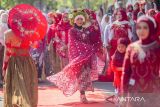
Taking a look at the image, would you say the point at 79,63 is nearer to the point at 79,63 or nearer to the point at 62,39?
the point at 79,63

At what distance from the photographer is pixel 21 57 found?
23.0ft

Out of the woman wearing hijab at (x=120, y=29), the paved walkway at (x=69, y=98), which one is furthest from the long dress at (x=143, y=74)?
the woman wearing hijab at (x=120, y=29)

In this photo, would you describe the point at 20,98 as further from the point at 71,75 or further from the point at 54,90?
the point at 54,90

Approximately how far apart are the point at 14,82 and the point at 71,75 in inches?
76.3

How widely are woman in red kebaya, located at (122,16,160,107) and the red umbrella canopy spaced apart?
2564 millimetres

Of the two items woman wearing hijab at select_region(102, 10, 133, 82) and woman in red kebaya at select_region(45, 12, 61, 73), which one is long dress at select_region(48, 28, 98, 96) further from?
woman in red kebaya at select_region(45, 12, 61, 73)

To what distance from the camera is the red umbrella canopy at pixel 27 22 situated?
6.95 meters

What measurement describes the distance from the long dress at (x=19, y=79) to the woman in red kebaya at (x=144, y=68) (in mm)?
2529

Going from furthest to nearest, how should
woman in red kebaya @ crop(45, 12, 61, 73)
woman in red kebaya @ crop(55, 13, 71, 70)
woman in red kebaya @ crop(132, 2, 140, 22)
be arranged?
1. woman in red kebaya @ crop(132, 2, 140, 22)
2. woman in red kebaya @ crop(45, 12, 61, 73)
3. woman in red kebaya @ crop(55, 13, 71, 70)

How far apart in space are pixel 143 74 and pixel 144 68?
0.06m

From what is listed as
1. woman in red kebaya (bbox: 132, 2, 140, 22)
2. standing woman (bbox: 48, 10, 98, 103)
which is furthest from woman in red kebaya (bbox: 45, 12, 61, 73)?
standing woman (bbox: 48, 10, 98, 103)

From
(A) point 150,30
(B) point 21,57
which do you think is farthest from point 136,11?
(A) point 150,30

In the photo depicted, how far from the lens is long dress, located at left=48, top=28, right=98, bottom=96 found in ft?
28.5

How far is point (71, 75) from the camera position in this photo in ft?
28.7
